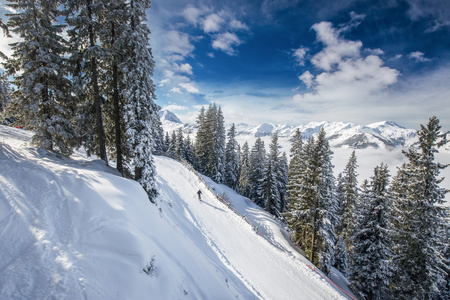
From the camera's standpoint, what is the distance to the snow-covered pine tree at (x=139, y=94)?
11969mm

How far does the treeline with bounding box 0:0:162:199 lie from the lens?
456 inches

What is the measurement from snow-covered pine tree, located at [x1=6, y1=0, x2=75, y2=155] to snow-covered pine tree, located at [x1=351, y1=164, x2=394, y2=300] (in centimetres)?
2483

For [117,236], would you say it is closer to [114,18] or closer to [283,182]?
[114,18]

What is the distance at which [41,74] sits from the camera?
11594 millimetres

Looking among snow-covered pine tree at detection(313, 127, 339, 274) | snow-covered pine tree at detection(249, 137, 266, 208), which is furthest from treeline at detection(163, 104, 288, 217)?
snow-covered pine tree at detection(313, 127, 339, 274)

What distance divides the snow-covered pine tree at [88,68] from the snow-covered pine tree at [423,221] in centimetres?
2239

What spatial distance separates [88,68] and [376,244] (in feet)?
87.5

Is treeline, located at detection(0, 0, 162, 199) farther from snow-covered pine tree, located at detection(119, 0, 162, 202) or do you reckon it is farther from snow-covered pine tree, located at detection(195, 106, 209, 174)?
snow-covered pine tree, located at detection(195, 106, 209, 174)

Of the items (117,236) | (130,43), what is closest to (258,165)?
(130,43)

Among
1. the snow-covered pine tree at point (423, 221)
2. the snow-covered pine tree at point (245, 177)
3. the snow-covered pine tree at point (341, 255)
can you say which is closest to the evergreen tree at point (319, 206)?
the snow-covered pine tree at point (423, 221)

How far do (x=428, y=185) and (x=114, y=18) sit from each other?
79.4 feet

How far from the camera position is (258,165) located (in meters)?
38.9

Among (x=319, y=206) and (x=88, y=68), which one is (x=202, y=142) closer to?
(x=319, y=206)

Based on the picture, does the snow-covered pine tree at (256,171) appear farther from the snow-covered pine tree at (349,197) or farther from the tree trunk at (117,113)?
the tree trunk at (117,113)
